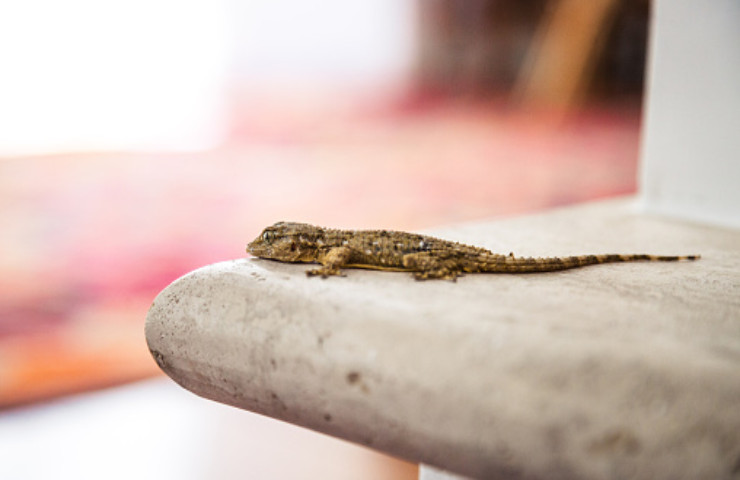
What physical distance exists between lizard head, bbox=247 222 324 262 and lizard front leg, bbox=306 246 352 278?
9 cm

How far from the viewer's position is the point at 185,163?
6.30 metres

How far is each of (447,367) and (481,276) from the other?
98 cm

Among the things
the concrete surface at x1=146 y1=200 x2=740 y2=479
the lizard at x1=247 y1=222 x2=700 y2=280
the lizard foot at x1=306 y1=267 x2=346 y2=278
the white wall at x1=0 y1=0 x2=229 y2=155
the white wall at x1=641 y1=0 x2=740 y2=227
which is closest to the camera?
the concrete surface at x1=146 y1=200 x2=740 y2=479

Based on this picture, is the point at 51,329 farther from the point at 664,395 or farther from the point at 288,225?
the point at 664,395

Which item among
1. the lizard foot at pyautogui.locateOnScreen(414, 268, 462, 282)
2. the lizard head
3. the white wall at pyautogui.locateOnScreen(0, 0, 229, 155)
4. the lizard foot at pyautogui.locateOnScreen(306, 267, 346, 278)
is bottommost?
the lizard foot at pyautogui.locateOnScreen(414, 268, 462, 282)

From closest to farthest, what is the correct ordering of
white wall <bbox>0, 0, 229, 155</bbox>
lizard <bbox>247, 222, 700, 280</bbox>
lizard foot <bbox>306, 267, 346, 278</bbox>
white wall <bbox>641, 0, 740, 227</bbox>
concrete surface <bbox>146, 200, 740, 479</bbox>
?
concrete surface <bbox>146, 200, 740, 479</bbox> < lizard foot <bbox>306, 267, 346, 278</bbox> < lizard <bbox>247, 222, 700, 280</bbox> < white wall <bbox>641, 0, 740, 227</bbox> < white wall <bbox>0, 0, 229, 155</bbox>

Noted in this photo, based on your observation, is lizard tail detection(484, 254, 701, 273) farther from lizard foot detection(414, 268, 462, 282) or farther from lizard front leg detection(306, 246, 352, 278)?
lizard front leg detection(306, 246, 352, 278)

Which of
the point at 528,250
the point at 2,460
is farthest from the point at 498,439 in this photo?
the point at 2,460

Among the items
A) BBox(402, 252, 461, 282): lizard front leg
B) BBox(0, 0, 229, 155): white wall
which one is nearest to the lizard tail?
BBox(402, 252, 461, 282): lizard front leg

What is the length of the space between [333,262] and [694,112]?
3.98 metres

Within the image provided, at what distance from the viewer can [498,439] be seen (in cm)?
213

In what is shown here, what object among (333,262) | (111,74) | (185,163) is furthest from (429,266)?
(111,74)

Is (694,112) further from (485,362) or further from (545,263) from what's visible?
(485,362)

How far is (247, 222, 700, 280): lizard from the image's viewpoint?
3141mm
